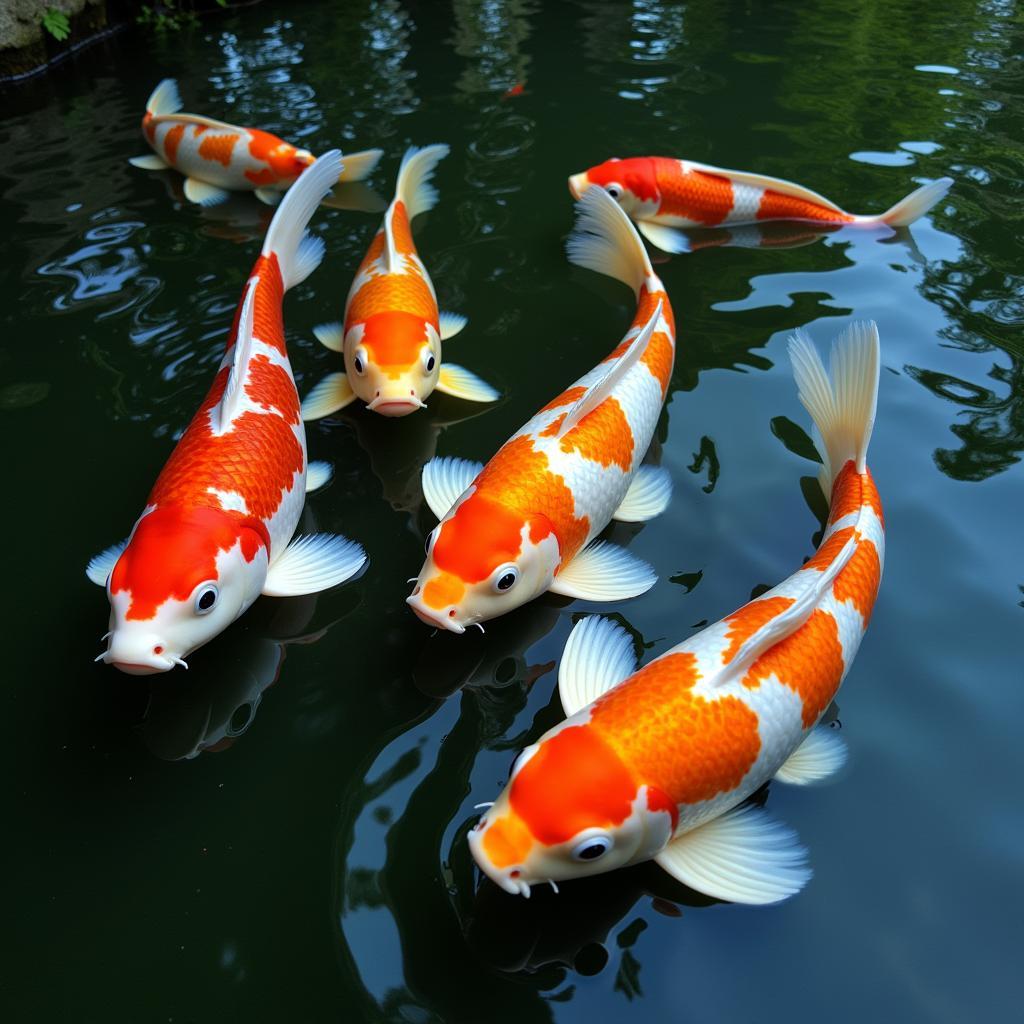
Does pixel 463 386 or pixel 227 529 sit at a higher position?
pixel 227 529

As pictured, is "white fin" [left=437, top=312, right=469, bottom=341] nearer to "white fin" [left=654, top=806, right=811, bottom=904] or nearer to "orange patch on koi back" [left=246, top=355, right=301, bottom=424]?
"orange patch on koi back" [left=246, top=355, right=301, bottom=424]

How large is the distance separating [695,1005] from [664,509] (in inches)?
68.4

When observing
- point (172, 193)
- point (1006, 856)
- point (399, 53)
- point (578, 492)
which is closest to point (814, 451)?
point (578, 492)

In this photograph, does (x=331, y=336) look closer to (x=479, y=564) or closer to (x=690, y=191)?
(x=479, y=564)

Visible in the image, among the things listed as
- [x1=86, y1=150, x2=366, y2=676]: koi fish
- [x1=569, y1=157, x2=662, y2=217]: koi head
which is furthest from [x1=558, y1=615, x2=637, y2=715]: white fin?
[x1=569, y1=157, x2=662, y2=217]: koi head

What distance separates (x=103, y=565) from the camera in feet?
9.63

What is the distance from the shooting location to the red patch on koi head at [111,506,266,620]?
2477mm

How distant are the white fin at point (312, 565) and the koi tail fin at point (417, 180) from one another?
247 centimetres

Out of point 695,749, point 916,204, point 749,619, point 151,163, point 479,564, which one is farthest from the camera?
point 151,163

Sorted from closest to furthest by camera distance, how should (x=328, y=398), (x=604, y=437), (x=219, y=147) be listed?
(x=604, y=437)
(x=328, y=398)
(x=219, y=147)

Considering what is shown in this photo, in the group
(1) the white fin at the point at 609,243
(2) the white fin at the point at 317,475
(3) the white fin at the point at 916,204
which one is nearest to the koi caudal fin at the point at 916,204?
(3) the white fin at the point at 916,204

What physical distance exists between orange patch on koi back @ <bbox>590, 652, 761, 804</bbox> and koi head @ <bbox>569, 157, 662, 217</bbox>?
3.60 meters

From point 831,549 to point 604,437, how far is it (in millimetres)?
815

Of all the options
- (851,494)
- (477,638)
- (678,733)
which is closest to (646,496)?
(851,494)
